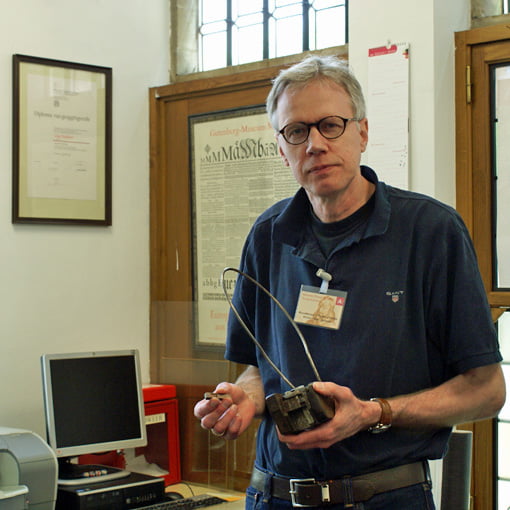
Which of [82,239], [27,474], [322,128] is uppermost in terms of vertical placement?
[322,128]

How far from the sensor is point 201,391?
122 inches

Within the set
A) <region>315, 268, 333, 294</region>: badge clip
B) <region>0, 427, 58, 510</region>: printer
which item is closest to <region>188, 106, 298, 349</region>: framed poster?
<region>0, 427, 58, 510</region>: printer

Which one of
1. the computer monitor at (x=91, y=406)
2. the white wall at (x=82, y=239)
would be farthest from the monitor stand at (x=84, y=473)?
the white wall at (x=82, y=239)

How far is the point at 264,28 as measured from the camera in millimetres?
3203

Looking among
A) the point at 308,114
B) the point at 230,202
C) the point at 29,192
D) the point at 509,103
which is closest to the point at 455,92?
the point at 509,103

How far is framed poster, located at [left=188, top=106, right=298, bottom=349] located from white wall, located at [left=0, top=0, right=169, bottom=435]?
A: 0.26 meters

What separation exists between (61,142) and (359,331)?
78.7 inches

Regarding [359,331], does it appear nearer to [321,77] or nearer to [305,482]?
[305,482]

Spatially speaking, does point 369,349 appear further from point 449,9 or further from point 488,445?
point 449,9

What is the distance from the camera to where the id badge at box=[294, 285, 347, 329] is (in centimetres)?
140

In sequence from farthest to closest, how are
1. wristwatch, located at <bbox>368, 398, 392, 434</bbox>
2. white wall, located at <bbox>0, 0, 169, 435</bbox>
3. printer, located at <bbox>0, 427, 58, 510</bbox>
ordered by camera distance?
1. white wall, located at <bbox>0, 0, 169, 435</bbox>
2. printer, located at <bbox>0, 427, 58, 510</bbox>
3. wristwatch, located at <bbox>368, 398, 392, 434</bbox>

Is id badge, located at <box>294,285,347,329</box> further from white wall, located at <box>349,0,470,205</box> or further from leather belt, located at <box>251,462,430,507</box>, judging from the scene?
white wall, located at <box>349,0,470,205</box>

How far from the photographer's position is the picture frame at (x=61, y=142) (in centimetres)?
294

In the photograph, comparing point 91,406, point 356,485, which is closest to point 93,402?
point 91,406
